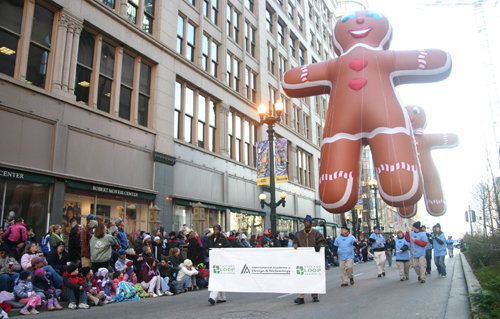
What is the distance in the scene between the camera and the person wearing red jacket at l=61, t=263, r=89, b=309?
31.3 feet

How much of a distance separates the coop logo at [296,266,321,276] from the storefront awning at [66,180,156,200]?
943cm

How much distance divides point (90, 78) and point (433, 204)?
13.2m

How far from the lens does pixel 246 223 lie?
26.6 meters

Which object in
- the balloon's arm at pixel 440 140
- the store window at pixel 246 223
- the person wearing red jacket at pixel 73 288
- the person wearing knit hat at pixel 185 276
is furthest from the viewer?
the store window at pixel 246 223

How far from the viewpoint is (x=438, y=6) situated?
197 ft

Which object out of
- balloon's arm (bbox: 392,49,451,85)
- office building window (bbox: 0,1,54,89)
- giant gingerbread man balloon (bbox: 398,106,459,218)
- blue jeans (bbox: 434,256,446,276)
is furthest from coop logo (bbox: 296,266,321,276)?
office building window (bbox: 0,1,54,89)

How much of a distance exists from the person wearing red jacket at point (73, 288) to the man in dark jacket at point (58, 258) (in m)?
0.80

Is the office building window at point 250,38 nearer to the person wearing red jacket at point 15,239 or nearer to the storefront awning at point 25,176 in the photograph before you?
the storefront awning at point 25,176

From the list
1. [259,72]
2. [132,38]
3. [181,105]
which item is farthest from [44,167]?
[259,72]

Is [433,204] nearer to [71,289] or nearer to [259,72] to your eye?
[71,289]

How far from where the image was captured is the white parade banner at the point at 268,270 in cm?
871

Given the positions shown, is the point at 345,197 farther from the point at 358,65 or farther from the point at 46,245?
the point at 46,245

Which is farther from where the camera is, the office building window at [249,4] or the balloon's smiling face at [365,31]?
the office building window at [249,4]

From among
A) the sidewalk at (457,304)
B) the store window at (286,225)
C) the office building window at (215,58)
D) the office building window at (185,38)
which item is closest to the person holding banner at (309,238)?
the sidewalk at (457,304)
